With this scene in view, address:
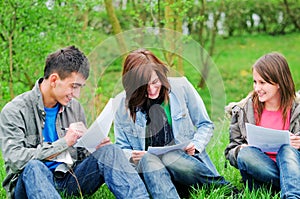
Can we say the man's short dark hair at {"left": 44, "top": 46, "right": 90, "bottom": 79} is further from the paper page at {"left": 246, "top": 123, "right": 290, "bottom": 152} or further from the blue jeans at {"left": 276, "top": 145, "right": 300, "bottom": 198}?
the blue jeans at {"left": 276, "top": 145, "right": 300, "bottom": 198}

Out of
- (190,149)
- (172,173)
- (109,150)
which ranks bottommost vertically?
(172,173)

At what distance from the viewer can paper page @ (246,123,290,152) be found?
10.0 feet

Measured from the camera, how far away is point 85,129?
9.89 ft

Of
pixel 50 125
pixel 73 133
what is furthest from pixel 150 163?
pixel 50 125

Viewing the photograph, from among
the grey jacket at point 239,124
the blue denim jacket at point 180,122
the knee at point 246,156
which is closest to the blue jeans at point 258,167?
the knee at point 246,156

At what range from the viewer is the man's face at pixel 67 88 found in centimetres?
299

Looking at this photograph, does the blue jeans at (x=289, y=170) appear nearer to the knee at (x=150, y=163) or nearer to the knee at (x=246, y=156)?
the knee at (x=246, y=156)

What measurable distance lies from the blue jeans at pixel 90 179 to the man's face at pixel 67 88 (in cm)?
33

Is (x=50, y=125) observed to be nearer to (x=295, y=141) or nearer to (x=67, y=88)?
(x=67, y=88)

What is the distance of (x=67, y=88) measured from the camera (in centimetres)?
300

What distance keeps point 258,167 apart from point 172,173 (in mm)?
477

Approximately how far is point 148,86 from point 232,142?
0.65 m

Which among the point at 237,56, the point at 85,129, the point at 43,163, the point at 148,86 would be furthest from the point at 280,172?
the point at 237,56

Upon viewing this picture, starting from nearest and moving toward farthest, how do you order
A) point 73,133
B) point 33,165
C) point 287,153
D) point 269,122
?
point 33,165 → point 73,133 → point 287,153 → point 269,122
